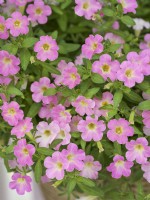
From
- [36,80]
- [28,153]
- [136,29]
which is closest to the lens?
[28,153]

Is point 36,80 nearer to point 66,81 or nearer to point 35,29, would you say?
point 66,81

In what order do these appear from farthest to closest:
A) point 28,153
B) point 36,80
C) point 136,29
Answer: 1. point 136,29
2. point 36,80
3. point 28,153

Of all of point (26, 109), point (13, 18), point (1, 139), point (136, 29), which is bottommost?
point (1, 139)

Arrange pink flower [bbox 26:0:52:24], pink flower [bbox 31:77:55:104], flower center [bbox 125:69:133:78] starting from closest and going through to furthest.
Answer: flower center [bbox 125:69:133:78]
pink flower [bbox 31:77:55:104]
pink flower [bbox 26:0:52:24]

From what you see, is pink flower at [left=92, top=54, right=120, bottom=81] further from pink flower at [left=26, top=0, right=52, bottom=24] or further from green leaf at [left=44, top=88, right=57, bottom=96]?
pink flower at [left=26, top=0, right=52, bottom=24]

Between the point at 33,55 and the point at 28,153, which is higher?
the point at 33,55

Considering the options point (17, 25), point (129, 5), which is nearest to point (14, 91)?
point (17, 25)

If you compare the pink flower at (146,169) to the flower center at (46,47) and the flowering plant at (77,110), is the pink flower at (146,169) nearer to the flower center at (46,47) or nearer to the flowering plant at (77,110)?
the flowering plant at (77,110)

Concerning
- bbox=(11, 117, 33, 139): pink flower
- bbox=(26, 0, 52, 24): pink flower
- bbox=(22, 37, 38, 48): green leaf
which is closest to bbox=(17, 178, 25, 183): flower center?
bbox=(11, 117, 33, 139): pink flower

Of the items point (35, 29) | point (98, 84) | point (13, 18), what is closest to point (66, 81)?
point (98, 84)
